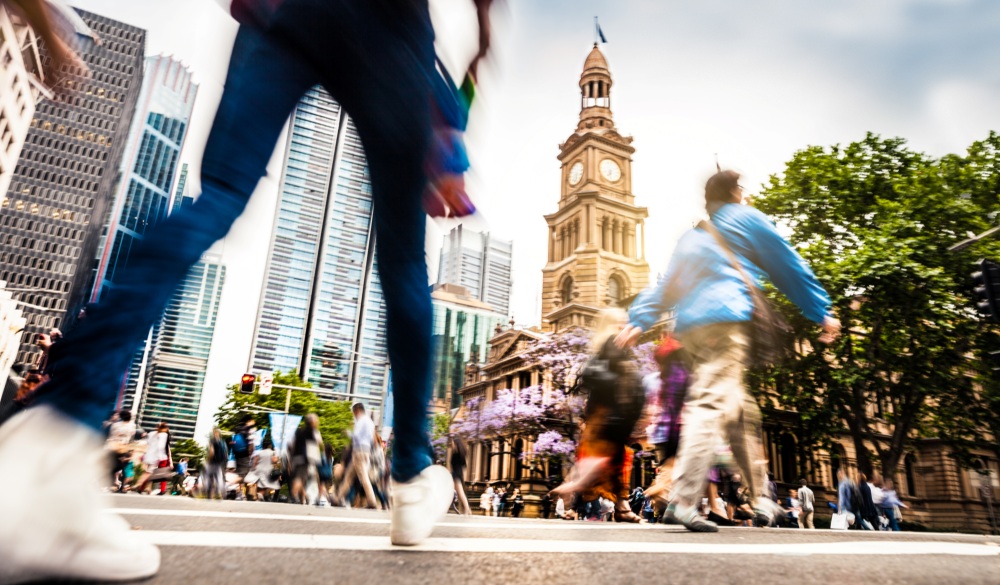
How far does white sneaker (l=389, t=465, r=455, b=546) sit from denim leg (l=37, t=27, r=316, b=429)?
80cm

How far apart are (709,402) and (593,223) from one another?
59300 millimetres

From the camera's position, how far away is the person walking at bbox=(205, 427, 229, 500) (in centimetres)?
1224

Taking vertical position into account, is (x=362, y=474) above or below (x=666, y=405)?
below

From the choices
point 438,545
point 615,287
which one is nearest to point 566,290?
point 615,287

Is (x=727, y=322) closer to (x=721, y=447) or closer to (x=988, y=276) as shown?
(x=721, y=447)

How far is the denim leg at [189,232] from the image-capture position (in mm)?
1070

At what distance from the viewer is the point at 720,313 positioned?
125 inches

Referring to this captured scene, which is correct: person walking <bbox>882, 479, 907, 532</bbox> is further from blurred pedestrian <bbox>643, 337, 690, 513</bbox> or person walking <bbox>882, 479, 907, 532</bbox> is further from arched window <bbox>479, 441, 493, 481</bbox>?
arched window <bbox>479, 441, 493, 481</bbox>

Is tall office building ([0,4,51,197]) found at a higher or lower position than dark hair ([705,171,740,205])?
lower

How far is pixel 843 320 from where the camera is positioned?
18.8 metres

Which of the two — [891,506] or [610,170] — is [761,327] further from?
[610,170]

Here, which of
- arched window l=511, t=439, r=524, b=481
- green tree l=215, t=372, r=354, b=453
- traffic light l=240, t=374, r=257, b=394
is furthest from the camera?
arched window l=511, t=439, r=524, b=481

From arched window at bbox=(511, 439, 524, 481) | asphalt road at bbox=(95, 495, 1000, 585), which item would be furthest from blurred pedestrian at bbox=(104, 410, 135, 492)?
arched window at bbox=(511, 439, 524, 481)

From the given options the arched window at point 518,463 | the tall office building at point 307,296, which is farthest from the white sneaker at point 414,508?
the tall office building at point 307,296
